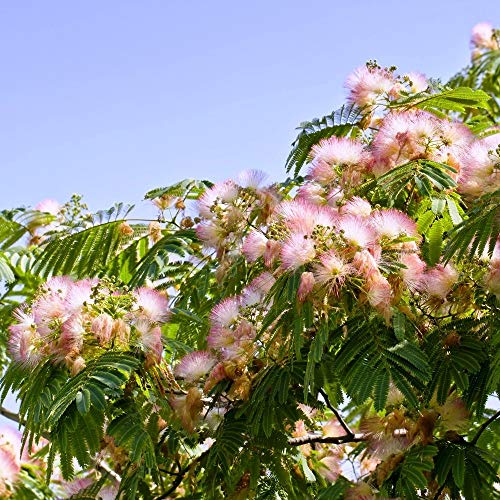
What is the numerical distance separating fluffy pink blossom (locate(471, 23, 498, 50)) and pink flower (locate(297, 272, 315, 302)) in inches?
255

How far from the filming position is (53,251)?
453cm

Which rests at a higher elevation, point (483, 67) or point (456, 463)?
point (483, 67)

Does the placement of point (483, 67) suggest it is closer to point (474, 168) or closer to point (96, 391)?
point (474, 168)

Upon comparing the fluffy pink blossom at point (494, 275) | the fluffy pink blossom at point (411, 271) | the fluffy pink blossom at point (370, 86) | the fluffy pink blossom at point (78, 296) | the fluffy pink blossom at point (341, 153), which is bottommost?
the fluffy pink blossom at point (78, 296)

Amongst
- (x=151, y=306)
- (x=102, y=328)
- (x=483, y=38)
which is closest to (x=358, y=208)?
(x=151, y=306)

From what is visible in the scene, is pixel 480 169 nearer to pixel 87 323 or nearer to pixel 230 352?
pixel 230 352

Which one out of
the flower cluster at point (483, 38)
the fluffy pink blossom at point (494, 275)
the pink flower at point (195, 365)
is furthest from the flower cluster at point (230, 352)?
the flower cluster at point (483, 38)

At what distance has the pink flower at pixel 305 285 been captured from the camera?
296 cm

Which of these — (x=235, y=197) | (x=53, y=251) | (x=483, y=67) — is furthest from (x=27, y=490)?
(x=483, y=67)

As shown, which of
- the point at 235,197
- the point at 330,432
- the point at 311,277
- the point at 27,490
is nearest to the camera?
the point at 311,277

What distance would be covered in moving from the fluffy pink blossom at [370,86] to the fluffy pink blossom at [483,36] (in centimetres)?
518

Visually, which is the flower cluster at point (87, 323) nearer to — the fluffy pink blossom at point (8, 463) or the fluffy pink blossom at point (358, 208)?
the fluffy pink blossom at point (358, 208)

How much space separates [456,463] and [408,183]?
0.88 metres

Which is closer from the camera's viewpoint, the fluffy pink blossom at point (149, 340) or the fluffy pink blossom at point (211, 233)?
the fluffy pink blossom at point (149, 340)
